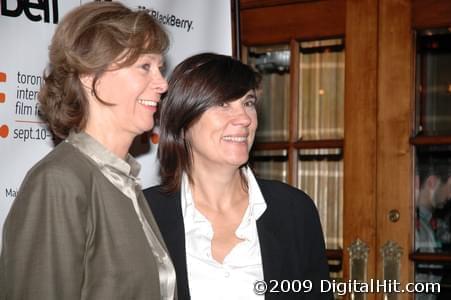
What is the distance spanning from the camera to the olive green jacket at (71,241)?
1.58 metres

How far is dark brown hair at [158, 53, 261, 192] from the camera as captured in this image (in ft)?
7.61

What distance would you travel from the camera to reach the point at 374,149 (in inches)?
128

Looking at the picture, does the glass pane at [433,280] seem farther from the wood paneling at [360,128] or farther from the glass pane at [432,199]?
the wood paneling at [360,128]

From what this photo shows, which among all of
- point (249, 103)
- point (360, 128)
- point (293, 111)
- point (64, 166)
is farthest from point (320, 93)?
point (64, 166)

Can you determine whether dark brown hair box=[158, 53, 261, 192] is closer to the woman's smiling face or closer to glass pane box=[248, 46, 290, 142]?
the woman's smiling face

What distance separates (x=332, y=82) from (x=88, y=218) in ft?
7.00

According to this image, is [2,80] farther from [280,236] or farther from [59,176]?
[280,236]

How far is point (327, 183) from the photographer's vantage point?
3.58 meters

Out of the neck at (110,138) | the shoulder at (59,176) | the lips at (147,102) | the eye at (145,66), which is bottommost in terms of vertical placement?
the shoulder at (59,176)

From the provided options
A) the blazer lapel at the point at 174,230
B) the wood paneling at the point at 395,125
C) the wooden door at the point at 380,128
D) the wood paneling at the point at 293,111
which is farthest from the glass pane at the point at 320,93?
the blazer lapel at the point at 174,230

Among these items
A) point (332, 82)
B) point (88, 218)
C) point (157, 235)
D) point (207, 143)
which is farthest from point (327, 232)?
point (88, 218)

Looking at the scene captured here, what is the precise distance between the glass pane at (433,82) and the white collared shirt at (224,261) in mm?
1215

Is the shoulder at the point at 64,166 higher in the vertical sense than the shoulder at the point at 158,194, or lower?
higher

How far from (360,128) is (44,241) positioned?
6.69 feet
